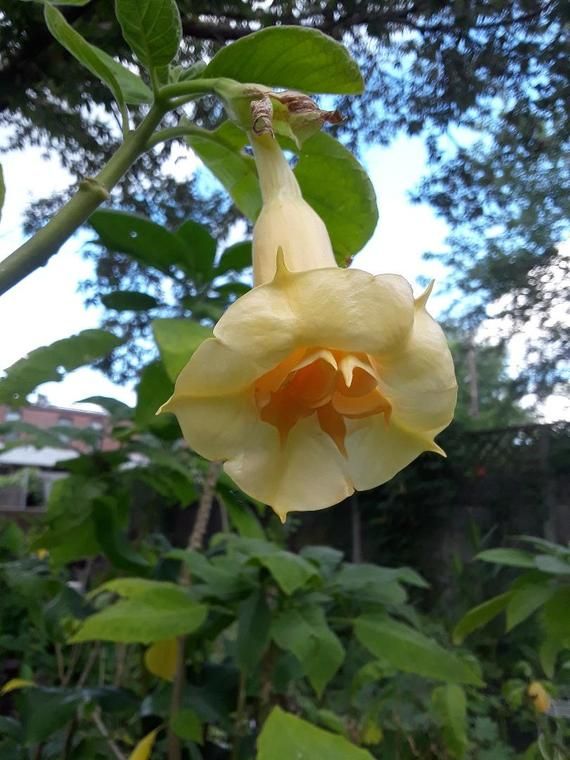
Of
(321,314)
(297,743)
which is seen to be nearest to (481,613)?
(297,743)

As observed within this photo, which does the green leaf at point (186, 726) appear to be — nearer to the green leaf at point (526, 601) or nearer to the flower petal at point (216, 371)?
the green leaf at point (526, 601)

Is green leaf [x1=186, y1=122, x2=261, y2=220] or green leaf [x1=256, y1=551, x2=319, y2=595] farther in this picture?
green leaf [x1=256, y1=551, x2=319, y2=595]

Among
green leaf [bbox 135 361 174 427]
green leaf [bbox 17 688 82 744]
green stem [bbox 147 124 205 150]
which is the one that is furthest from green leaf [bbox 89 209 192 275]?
green leaf [bbox 17 688 82 744]

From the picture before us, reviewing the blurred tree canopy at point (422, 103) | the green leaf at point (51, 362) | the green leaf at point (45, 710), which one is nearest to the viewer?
the green leaf at point (51, 362)

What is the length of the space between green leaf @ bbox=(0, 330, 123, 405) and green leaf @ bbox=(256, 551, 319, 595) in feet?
0.94

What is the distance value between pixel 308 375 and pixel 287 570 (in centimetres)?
40

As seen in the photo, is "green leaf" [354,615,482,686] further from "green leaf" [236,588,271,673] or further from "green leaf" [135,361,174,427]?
"green leaf" [135,361,174,427]

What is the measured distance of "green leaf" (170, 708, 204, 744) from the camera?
0.62m

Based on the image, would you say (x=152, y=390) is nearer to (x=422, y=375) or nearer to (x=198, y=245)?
(x=198, y=245)

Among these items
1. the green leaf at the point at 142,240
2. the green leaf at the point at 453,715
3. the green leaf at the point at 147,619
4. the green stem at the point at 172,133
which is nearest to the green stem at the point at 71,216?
the green stem at the point at 172,133

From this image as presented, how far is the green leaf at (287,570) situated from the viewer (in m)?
0.63

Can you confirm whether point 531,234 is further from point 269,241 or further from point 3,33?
point 269,241

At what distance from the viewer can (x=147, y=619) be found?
0.60 metres

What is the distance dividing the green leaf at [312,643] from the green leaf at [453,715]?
159 mm
